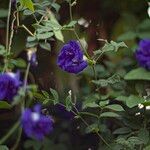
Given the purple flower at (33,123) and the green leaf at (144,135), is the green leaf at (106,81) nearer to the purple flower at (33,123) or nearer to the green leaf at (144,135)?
the green leaf at (144,135)

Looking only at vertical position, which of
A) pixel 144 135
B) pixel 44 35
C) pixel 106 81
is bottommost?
pixel 144 135

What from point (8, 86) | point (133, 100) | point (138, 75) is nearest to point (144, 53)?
point (138, 75)

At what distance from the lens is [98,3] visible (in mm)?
1818

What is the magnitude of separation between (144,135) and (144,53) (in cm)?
27

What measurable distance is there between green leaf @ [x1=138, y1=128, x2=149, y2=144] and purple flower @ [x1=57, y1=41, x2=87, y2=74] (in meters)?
0.22

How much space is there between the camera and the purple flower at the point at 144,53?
4.56 feet

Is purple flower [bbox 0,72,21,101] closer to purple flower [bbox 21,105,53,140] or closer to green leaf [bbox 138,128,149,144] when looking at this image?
purple flower [bbox 21,105,53,140]

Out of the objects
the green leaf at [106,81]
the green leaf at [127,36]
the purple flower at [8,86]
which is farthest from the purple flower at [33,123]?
the green leaf at [127,36]

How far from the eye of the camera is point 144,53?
55.5 inches

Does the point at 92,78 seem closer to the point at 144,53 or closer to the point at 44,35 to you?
the point at 144,53

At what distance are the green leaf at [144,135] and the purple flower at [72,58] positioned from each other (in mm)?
221

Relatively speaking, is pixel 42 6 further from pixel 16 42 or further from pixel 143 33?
pixel 143 33

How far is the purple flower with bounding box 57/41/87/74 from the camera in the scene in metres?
1.14

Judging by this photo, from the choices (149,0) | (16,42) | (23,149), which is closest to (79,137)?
(23,149)
